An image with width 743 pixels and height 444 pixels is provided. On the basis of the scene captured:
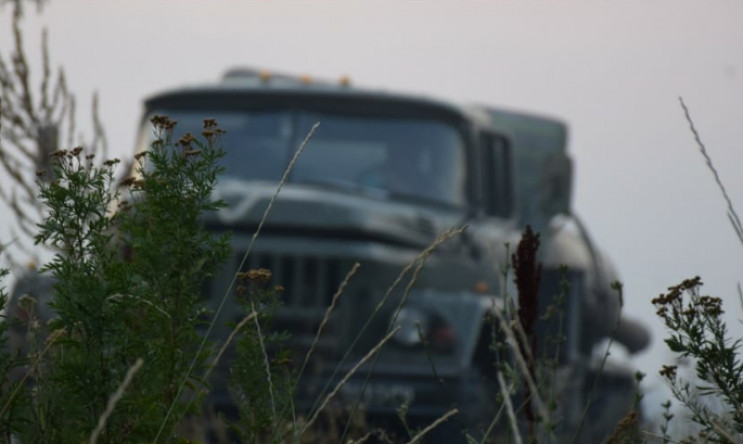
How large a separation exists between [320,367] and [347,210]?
1055 mm

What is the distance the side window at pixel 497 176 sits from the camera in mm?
9461

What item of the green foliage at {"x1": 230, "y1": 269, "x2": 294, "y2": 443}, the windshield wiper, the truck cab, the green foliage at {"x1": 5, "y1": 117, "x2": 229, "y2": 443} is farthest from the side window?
the green foliage at {"x1": 5, "y1": 117, "x2": 229, "y2": 443}

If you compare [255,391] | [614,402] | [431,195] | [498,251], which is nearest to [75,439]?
[255,391]

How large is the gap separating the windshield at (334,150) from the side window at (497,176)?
1.68 ft

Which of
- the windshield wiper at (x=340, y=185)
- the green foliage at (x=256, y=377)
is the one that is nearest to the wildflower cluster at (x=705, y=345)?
the green foliage at (x=256, y=377)

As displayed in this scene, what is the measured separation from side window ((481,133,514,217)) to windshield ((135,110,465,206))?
0.51 meters

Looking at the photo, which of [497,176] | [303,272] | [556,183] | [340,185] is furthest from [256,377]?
[497,176]

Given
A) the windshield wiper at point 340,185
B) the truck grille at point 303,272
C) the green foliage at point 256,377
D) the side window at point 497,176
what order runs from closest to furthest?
1. the green foliage at point 256,377
2. the truck grille at point 303,272
3. the windshield wiper at point 340,185
4. the side window at point 497,176

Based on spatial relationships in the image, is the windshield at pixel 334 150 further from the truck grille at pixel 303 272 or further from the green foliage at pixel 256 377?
the green foliage at pixel 256 377

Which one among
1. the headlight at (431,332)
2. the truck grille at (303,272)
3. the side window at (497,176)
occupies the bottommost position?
the headlight at (431,332)

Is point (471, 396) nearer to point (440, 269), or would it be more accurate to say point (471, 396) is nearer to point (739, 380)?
point (440, 269)

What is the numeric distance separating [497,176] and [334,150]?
121 cm

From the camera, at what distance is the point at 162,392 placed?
9.09 feet

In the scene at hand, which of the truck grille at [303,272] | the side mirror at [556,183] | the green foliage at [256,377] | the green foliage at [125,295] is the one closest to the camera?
→ the green foliage at [125,295]
